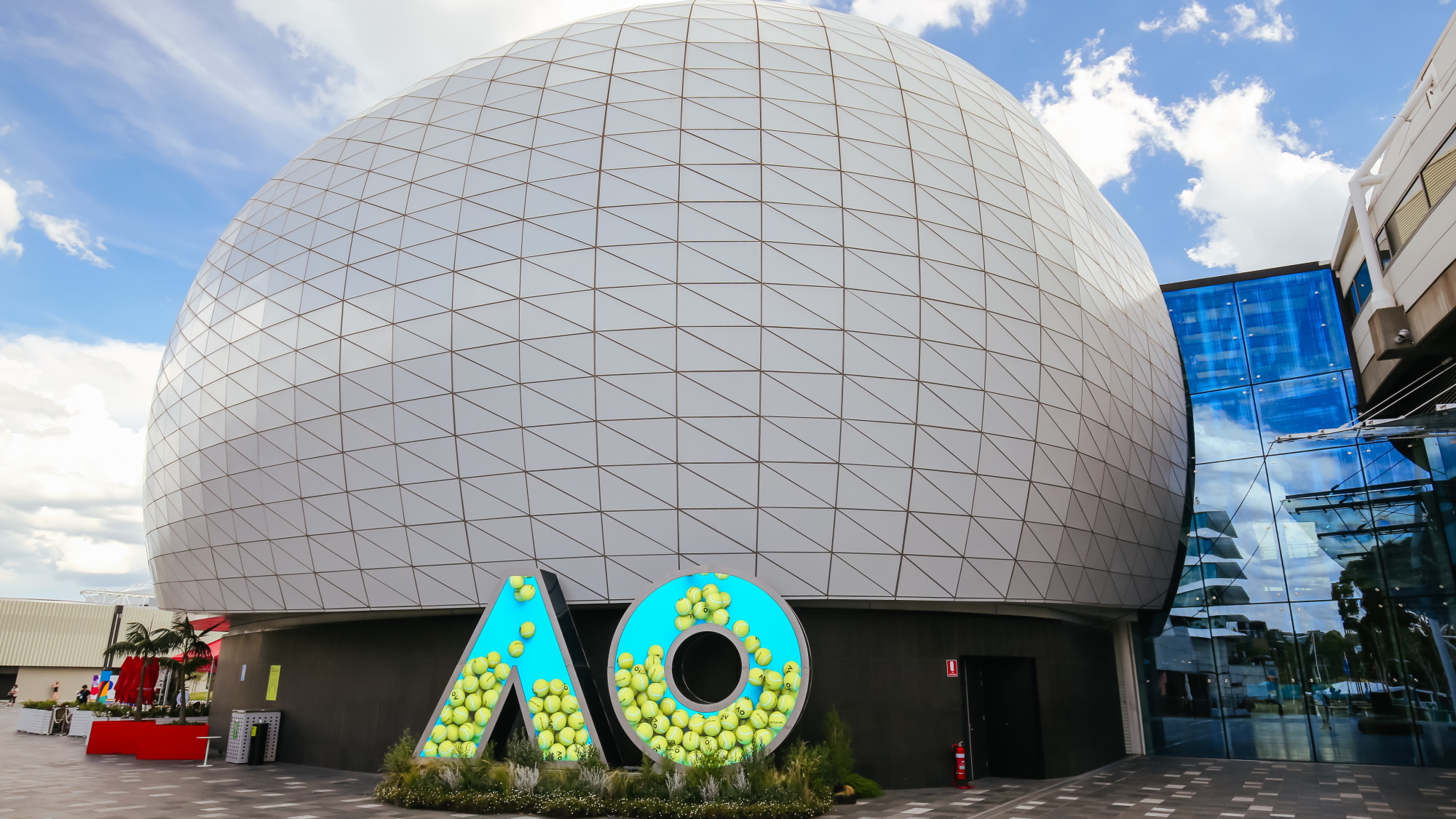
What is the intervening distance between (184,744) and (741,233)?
2257 cm

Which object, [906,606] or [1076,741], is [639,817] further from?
[1076,741]

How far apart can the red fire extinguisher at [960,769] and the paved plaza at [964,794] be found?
0.53 meters

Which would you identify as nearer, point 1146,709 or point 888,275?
point 888,275

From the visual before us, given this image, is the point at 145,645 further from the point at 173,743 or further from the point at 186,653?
the point at 173,743

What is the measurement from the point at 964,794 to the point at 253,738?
19.8 metres

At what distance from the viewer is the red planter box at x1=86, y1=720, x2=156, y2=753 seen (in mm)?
25969

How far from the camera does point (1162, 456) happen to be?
26.8 metres

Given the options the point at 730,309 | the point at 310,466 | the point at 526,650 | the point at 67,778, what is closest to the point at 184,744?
the point at 67,778

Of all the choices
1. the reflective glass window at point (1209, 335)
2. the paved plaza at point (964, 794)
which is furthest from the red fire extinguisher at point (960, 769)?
the reflective glass window at point (1209, 335)

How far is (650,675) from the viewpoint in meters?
16.8

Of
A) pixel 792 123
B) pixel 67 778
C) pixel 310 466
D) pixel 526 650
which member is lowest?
pixel 67 778

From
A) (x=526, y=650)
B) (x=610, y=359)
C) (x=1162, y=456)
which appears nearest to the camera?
(x=526, y=650)

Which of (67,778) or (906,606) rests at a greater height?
(906,606)

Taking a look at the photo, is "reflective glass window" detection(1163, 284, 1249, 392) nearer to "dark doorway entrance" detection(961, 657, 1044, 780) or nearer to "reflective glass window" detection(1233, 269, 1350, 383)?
"reflective glass window" detection(1233, 269, 1350, 383)
